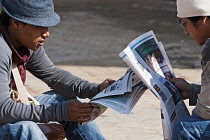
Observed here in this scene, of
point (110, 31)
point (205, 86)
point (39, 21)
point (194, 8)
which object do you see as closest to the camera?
point (205, 86)

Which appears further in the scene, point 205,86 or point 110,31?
point 110,31

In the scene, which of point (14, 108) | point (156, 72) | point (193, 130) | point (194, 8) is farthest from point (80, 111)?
point (194, 8)

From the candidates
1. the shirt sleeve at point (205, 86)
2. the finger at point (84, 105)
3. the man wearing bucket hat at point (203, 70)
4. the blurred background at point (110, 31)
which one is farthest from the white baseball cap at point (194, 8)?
the blurred background at point (110, 31)

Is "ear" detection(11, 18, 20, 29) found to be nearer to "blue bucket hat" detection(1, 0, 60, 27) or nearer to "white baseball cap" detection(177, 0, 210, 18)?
"blue bucket hat" detection(1, 0, 60, 27)

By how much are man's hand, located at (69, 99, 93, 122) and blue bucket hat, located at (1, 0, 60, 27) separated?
496 millimetres

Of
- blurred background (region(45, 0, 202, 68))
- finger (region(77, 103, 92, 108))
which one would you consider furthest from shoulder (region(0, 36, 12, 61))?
blurred background (region(45, 0, 202, 68))

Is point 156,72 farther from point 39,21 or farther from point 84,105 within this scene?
point 39,21

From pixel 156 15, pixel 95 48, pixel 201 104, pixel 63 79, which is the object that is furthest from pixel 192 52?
pixel 201 104

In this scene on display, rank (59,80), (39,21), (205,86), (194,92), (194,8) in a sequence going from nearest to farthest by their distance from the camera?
(205,86)
(194,8)
(39,21)
(194,92)
(59,80)

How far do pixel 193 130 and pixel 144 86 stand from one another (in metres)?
0.41

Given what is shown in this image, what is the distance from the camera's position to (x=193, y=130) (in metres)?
3.16

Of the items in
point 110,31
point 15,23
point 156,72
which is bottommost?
point 110,31

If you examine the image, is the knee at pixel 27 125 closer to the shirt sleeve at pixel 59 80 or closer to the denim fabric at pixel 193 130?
the shirt sleeve at pixel 59 80

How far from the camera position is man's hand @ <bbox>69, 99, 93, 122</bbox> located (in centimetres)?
325
